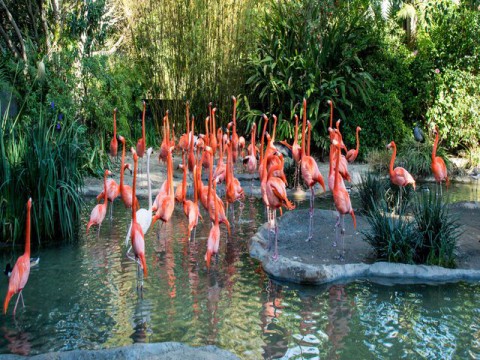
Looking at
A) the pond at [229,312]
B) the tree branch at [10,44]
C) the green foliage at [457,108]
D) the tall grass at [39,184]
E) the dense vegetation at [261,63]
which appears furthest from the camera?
the green foliage at [457,108]

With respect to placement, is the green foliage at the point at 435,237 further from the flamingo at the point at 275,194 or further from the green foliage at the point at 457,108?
the green foliage at the point at 457,108

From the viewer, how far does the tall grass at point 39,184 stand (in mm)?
6184

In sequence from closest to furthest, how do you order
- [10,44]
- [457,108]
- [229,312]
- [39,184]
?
[229,312] → [39,184] → [10,44] → [457,108]

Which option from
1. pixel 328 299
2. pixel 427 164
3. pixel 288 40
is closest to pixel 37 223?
pixel 328 299

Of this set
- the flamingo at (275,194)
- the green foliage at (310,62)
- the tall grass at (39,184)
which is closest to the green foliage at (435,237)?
the flamingo at (275,194)

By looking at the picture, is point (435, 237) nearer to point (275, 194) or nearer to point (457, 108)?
point (275, 194)

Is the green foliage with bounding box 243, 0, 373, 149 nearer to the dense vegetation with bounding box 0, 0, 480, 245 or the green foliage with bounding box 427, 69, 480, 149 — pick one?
the dense vegetation with bounding box 0, 0, 480, 245

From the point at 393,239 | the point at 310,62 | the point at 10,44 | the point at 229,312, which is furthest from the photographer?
the point at 310,62

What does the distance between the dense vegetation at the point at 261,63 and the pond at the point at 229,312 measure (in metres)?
5.75

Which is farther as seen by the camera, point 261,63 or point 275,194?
point 261,63

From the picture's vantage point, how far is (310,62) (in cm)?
1230

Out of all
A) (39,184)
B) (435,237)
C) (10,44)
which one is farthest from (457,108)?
(39,184)

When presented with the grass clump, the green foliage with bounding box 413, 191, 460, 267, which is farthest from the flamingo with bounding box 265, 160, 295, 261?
the green foliage with bounding box 413, 191, 460, 267

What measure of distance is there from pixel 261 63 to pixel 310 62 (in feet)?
3.48
